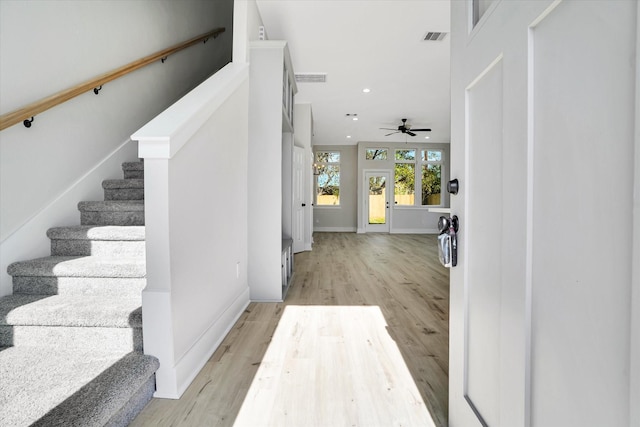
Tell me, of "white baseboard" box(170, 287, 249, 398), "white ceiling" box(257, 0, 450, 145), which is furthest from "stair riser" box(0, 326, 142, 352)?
"white ceiling" box(257, 0, 450, 145)

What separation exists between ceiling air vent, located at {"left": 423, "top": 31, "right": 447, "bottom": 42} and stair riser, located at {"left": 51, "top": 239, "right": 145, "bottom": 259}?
3.84 metres

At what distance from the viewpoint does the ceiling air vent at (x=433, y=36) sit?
370 cm

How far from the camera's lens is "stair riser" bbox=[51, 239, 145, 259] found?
201 cm

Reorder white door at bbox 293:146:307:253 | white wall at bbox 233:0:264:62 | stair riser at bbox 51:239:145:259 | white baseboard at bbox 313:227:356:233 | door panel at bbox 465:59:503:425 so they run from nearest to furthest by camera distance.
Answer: door panel at bbox 465:59:503:425 < stair riser at bbox 51:239:145:259 < white wall at bbox 233:0:264:62 < white door at bbox 293:146:307:253 < white baseboard at bbox 313:227:356:233

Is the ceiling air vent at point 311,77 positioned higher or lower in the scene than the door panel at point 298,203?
higher

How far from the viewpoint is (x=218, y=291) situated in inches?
83.9

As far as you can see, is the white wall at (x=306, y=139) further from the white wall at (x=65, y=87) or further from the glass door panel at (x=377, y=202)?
the glass door panel at (x=377, y=202)

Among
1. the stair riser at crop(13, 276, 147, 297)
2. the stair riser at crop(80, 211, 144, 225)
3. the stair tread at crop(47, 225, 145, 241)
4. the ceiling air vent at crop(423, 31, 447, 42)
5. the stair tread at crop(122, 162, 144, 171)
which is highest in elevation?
the ceiling air vent at crop(423, 31, 447, 42)

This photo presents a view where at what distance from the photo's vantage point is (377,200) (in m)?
10.7

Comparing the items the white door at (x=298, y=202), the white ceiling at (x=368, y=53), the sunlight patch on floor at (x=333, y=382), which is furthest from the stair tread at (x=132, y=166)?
the white door at (x=298, y=202)

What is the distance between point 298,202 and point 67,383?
4.74m

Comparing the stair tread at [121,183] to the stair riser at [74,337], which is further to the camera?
the stair tread at [121,183]

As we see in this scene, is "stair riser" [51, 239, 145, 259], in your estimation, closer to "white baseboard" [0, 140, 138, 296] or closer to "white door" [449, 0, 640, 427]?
"white baseboard" [0, 140, 138, 296]

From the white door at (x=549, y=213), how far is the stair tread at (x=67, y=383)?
1.31m
